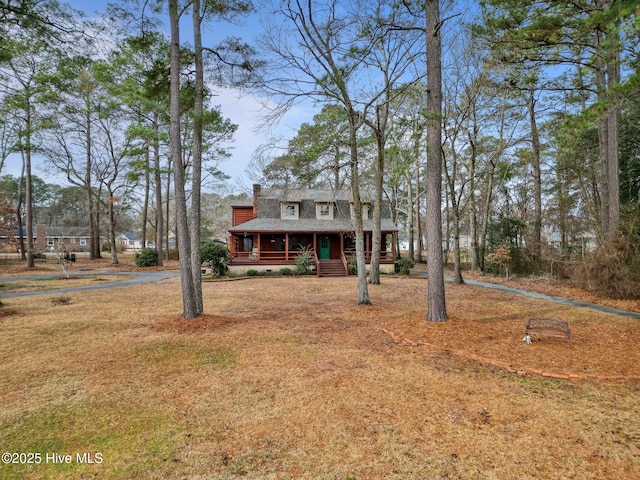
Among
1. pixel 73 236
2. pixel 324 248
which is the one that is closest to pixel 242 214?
pixel 324 248

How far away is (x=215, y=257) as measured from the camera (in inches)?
755

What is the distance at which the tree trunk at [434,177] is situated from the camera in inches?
289

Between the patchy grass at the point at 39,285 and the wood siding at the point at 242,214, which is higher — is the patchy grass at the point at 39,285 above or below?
below

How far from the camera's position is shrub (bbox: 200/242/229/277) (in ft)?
61.7

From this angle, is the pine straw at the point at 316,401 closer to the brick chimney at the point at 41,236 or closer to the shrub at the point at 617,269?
the shrub at the point at 617,269

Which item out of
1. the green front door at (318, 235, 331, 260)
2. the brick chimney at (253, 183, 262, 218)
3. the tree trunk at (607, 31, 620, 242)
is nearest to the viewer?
the tree trunk at (607, 31, 620, 242)

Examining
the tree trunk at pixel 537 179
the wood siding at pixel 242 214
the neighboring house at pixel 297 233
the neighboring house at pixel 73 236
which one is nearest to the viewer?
the tree trunk at pixel 537 179

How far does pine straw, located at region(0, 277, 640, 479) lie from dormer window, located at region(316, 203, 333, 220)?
17241mm

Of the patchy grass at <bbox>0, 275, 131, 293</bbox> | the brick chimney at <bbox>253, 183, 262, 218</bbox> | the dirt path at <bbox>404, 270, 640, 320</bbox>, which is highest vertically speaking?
the brick chimney at <bbox>253, 183, 262, 218</bbox>

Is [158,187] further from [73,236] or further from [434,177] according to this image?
[73,236]

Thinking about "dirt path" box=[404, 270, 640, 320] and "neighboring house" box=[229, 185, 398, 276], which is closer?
"dirt path" box=[404, 270, 640, 320]

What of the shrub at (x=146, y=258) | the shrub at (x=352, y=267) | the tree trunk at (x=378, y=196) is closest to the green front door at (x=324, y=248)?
the shrub at (x=352, y=267)

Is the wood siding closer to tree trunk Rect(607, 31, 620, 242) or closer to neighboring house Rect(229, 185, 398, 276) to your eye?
neighboring house Rect(229, 185, 398, 276)

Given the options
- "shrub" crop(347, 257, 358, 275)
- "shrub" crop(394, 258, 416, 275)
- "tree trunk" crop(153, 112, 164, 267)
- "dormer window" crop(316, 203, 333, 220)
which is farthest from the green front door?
"tree trunk" crop(153, 112, 164, 267)
